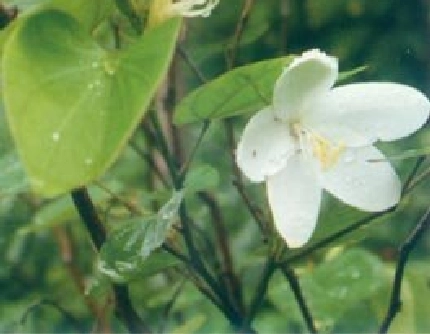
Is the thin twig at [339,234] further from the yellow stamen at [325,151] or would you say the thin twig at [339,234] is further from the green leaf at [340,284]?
the green leaf at [340,284]

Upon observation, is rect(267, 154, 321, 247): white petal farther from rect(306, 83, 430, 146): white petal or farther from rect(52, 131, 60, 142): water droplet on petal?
rect(52, 131, 60, 142): water droplet on petal

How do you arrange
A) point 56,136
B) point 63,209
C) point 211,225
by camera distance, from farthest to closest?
Result: point 211,225
point 63,209
point 56,136

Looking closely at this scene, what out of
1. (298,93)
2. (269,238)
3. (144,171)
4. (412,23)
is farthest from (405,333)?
(412,23)

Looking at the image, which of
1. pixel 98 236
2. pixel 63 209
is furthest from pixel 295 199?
pixel 63 209

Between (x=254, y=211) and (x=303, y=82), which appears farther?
(x=254, y=211)

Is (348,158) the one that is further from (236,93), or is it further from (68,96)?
(68,96)

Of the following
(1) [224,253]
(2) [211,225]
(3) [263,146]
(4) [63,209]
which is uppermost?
(3) [263,146]
